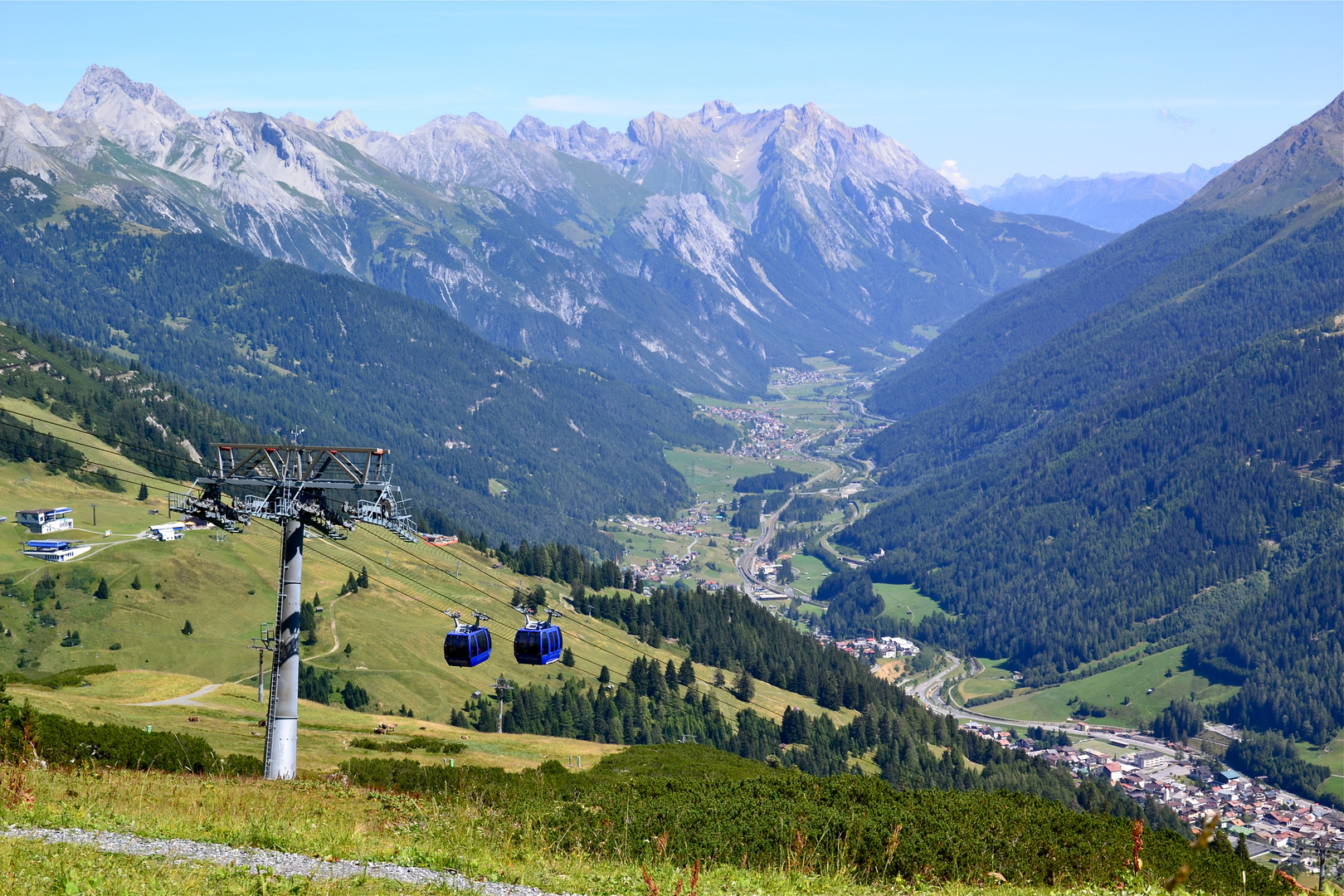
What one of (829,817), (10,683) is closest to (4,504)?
(10,683)

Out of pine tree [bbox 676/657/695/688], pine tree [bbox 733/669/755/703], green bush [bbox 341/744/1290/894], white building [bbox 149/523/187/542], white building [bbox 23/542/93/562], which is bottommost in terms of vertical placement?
pine tree [bbox 733/669/755/703]

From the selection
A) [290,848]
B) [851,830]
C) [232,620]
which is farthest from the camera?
[232,620]

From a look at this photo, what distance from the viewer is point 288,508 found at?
170 ft

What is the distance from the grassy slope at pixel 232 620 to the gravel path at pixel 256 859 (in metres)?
87.6

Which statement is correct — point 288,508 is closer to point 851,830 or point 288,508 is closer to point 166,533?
point 851,830

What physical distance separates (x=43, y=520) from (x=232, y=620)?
38978 millimetres

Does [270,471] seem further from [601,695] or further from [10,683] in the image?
[601,695]

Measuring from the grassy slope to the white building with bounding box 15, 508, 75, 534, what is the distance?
6.24ft

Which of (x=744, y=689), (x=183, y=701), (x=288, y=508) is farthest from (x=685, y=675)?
(x=288, y=508)

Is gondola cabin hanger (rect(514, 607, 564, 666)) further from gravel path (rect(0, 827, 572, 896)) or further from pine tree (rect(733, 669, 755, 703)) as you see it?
pine tree (rect(733, 669, 755, 703))

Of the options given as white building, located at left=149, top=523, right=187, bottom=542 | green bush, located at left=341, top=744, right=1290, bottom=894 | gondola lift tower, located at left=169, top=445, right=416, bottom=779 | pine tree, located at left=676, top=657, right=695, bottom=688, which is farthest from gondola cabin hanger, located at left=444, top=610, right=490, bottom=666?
white building, located at left=149, top=523, right=187, bottom=542

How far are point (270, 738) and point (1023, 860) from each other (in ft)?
116

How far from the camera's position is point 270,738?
51.3 m

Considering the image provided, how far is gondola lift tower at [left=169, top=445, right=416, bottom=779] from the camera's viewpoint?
168 feet
